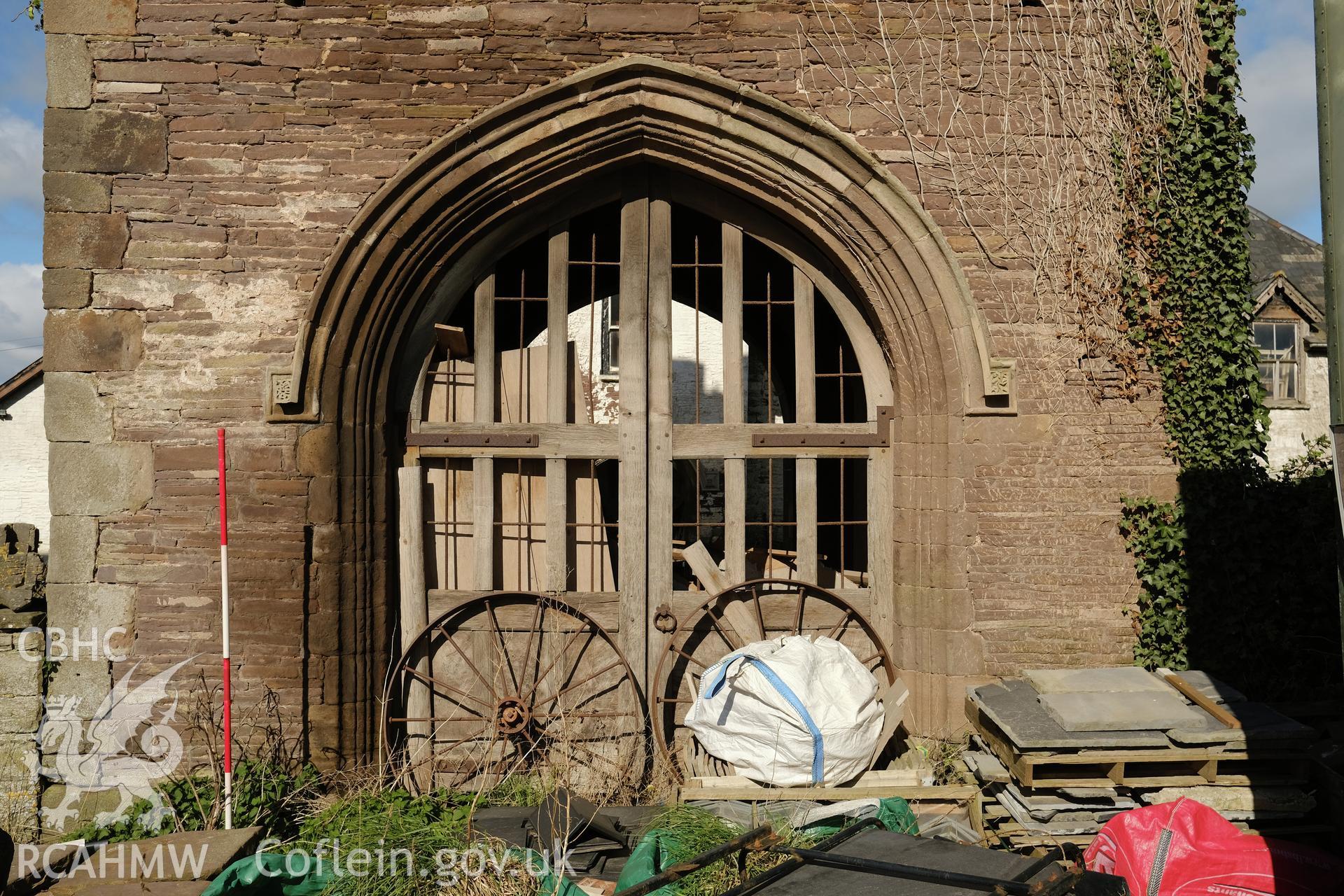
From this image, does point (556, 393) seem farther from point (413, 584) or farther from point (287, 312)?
point (287, 312)

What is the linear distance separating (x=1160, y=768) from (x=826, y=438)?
2.45 m

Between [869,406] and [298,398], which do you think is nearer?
[298,398]

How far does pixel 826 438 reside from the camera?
577cm

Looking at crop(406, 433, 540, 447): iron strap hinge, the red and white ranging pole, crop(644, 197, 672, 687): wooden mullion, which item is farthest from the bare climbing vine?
the red and white ranging pole

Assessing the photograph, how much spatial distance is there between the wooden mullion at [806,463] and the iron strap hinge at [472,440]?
1.61 meters

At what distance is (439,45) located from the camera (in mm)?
5316

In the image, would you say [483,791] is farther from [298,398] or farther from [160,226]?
[160,226]

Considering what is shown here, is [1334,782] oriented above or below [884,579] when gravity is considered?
below

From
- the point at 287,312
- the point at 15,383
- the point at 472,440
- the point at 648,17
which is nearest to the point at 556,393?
the point at 472,440

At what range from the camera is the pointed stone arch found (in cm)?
527

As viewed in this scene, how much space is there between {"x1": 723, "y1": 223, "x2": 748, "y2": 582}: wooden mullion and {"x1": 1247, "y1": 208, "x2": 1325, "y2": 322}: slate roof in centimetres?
1681

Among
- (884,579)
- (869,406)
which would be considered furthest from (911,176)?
(884,579)

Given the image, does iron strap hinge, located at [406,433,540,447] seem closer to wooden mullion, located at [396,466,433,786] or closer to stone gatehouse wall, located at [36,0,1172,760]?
wooden mullion, located at [396,466,433,786]

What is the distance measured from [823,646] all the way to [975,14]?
370 cm
